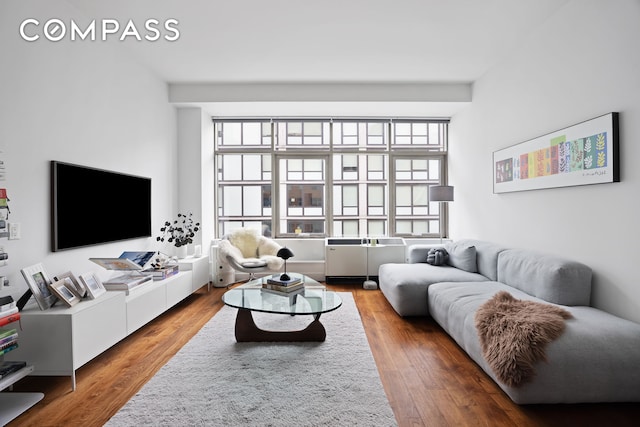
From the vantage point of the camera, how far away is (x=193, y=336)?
2.91m

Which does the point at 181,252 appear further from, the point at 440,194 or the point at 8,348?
the point at 440,194

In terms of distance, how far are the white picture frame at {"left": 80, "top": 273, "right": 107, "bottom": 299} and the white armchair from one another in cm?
185

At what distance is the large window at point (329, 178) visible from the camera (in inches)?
212

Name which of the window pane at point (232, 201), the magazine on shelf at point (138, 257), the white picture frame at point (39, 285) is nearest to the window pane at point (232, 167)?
the window pane at point (232, 201)

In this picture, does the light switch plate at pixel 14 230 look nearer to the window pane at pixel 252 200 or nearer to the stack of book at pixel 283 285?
the stack of book at pixel 283 285

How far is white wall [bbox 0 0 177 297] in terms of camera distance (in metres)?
2.20

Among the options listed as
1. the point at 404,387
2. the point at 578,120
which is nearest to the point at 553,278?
the point at 578,120

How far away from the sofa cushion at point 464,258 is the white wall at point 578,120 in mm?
396

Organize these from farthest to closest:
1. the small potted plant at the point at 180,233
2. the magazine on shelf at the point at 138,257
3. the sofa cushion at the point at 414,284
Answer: the small potted plant at the point at 180,233
the sofa cushion at the point at 414,284
the magazine on shelf at the point at 138,257

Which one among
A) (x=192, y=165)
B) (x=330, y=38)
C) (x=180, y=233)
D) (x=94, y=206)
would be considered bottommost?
(x=180, y=233)

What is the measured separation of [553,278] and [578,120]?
4.31ft

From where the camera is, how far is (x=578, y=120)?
266 cm

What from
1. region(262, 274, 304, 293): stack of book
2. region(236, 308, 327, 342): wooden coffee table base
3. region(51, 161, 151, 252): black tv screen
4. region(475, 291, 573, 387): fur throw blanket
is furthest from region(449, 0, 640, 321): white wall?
region(51, 161, 151, 252): black tv screen

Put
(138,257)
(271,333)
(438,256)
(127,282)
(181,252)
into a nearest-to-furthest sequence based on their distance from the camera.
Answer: (271,333)
(127,282)
(138,257)
(438,256)
(181,252)
